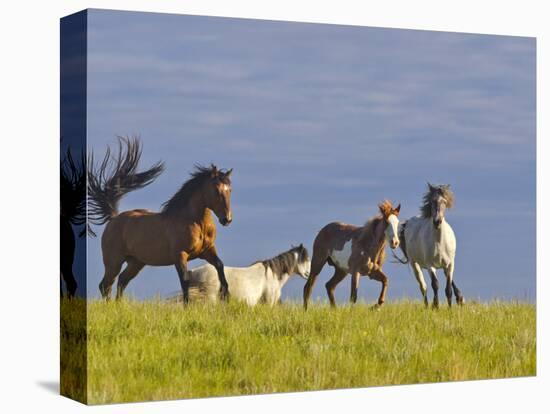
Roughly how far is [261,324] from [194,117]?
210 cm

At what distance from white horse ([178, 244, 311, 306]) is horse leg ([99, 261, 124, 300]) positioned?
73cm

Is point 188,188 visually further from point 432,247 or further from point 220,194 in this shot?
point 432,247

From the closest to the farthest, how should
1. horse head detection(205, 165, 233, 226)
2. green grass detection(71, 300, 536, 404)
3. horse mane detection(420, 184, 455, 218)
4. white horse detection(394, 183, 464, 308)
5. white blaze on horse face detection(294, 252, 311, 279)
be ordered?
green grass detection(71, 300, 536, 404)
horse head detection(205, 165, 233, 226)
white blaze on horse face detection(294, 252, 311, 279)
horse mane detection(420, 184, 455, 218)
white horse detection(394, 183, 464, 308)

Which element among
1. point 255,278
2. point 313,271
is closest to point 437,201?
point 313,271

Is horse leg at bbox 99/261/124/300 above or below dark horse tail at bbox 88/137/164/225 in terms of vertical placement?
below

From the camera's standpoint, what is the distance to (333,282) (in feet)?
51.1

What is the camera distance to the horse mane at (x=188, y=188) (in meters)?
14.6

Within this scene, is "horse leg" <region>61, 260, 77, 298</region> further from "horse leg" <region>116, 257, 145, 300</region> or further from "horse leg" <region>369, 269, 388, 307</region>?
"horse leg" <region>369, 269, 388, 307</region>

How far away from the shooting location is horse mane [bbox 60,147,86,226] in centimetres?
1404

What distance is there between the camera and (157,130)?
47.1 ft

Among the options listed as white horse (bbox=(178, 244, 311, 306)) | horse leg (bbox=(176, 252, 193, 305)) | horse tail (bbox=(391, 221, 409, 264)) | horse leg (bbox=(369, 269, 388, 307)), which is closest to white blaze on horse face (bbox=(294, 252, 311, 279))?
white horse (bbox=(178, 244, 311, 306))

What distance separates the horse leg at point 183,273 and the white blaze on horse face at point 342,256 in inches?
63.3

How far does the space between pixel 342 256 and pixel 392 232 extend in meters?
0.60

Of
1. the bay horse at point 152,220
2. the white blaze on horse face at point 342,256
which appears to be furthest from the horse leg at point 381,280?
the bay horse at point 152,220
